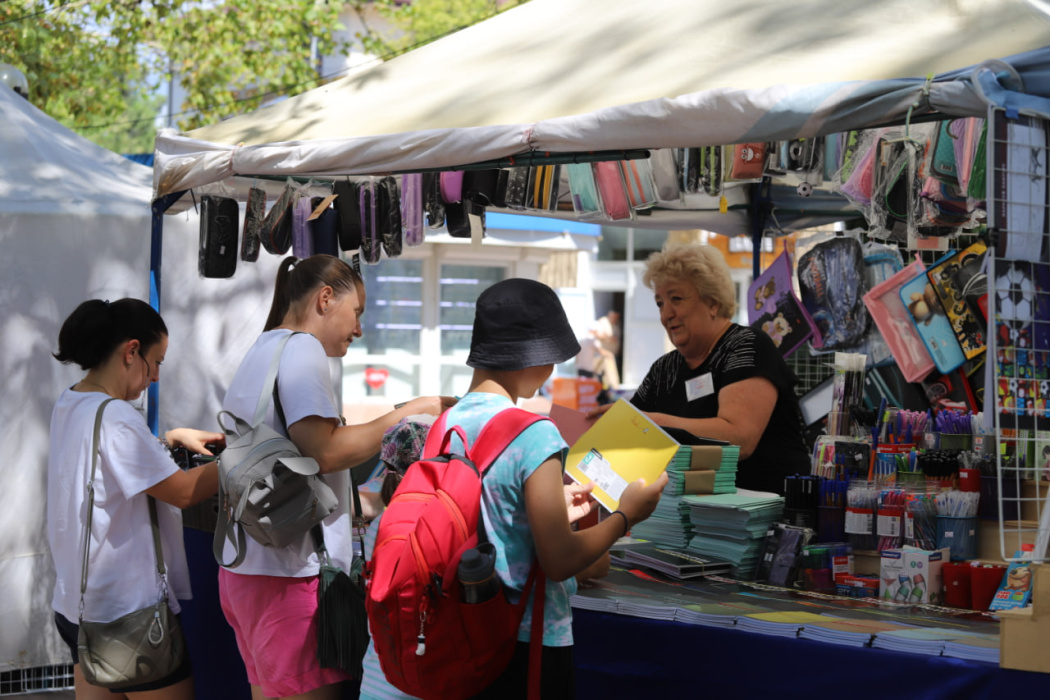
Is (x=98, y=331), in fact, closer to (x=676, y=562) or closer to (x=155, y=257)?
(x=155, y=257)

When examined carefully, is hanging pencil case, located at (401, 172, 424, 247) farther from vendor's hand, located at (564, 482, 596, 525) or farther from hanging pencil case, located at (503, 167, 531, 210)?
vendor's hand, located at (564, 482, 596, 525)

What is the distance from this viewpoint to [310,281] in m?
2.73

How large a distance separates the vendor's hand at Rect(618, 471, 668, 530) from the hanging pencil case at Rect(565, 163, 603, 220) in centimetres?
206

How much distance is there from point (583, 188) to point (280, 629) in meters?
2.17

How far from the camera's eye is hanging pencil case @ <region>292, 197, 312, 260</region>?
4234mm

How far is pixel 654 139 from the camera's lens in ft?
8.87

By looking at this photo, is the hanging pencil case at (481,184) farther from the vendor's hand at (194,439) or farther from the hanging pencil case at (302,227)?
the vendor's hand at (194,439)

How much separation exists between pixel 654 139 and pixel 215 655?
237cm

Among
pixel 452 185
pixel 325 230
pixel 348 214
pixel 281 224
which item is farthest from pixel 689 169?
pixel 281 224

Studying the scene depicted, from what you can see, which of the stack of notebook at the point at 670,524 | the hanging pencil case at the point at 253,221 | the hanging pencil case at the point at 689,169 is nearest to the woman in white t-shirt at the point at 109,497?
the stack of notebook at the point at 670,524

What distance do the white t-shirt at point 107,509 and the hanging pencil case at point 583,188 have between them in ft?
6.47

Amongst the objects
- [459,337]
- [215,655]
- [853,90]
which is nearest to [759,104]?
[853,90]

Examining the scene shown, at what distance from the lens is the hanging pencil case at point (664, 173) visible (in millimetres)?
3869

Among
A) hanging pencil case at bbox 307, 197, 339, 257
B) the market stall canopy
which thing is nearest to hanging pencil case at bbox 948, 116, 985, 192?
the market stall canopy
